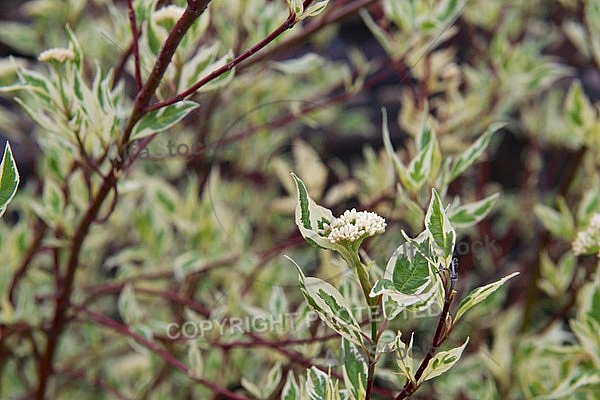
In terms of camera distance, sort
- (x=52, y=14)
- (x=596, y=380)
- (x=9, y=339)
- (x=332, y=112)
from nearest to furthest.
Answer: (x=596, y=380), (x=9, y=339), (x=52, y=14), (x=332, y=112)

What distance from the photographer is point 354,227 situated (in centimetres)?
37

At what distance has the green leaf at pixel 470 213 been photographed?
55 centimetres

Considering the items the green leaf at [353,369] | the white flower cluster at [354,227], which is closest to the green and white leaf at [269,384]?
the green leaf at [353,369]

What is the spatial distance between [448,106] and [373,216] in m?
0.54

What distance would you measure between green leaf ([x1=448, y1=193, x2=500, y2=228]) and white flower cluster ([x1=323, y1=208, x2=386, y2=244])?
187 mm

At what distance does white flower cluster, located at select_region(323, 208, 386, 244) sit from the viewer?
0.37 m

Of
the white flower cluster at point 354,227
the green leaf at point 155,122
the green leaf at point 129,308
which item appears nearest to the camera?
the white flower cluster at point 354,227

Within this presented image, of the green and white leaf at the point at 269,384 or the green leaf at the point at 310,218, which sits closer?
the green leaf at the point at 310,218

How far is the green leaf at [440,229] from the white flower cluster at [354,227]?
3 cm

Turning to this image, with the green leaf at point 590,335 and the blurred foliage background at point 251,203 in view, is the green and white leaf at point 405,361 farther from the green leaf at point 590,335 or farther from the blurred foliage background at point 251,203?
the green leaf at point 590,335

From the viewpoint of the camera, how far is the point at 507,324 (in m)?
0.86

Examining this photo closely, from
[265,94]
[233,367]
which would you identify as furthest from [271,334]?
[265,94]

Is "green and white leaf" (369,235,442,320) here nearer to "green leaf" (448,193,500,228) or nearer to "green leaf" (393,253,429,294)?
"green leaf" (393,253,429,294)

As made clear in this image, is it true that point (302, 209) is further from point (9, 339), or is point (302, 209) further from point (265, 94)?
point (265, 94)
